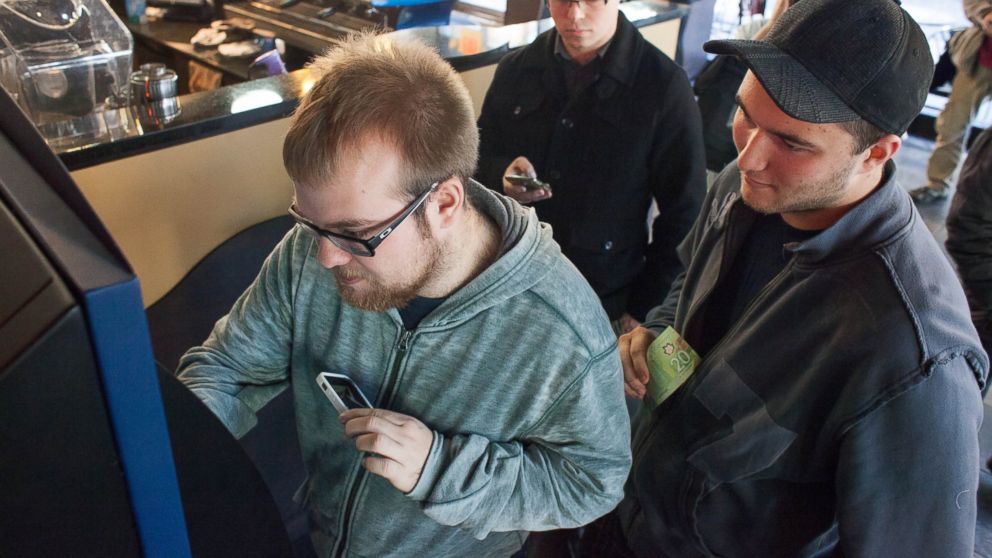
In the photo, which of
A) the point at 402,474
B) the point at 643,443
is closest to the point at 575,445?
the point at 402,474

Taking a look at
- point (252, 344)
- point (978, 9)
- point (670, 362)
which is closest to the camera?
point (252, 344)

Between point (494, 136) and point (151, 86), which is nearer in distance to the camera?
point (151, 86)

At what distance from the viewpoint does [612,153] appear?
2090mm

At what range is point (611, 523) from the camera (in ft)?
5.56

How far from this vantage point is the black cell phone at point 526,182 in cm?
200

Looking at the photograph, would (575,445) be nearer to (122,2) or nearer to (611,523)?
(611,523)

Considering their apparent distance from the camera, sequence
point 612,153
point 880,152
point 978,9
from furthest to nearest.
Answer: point 978,9, point 612,153, point 880,152

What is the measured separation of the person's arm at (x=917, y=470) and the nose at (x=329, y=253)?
2.69 ft

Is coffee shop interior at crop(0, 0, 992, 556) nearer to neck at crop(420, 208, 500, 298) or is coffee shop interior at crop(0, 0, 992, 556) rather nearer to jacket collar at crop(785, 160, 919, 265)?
neck at crop(420, 208, 500, 298)

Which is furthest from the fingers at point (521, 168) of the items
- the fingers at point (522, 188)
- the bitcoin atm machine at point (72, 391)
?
the bitcoin atm machine at point (72, 391)

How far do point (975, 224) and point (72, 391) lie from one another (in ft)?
6.88

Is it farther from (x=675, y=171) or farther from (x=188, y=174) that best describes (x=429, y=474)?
(x=675, y=171)

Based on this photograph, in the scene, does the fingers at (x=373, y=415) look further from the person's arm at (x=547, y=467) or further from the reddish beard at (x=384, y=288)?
the reddish beard at (x=384, y=288)

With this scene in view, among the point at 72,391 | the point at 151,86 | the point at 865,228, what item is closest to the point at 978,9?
the point at 865,228
